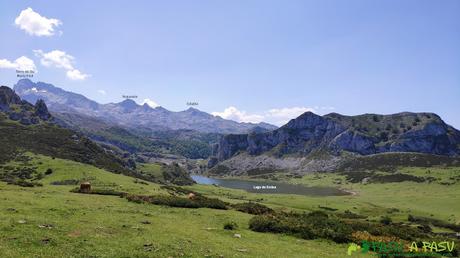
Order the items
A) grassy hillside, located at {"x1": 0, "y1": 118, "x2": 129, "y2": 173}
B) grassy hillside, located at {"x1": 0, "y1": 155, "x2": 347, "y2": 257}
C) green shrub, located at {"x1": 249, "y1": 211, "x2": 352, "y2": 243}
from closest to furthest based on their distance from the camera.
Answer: grassy hillside, located at {"x1": 0, "y1": 155, "x2": 347, "y2": 257}, green shrub, located at {"x1": 249, "y1": 211, "x2": 352, "y2": 243}, grassy hillside, located at {"x1": 0, "y1": 118, "x2": 129, "y2": 173}

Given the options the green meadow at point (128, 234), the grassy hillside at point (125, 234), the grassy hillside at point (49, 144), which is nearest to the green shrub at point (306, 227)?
the green meadow at point (128, 234)

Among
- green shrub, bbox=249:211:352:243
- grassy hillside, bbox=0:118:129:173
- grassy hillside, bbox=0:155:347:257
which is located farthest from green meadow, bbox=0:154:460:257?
grassy hillside, bbox=0:118:129:173

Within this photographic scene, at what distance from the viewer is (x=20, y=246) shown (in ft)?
70.9

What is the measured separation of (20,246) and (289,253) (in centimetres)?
1733

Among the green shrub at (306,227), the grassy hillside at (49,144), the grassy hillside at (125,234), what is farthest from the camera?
the grassy hillside at (49,144)

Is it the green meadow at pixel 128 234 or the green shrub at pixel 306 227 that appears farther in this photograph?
the green shrub at pixel 306 227

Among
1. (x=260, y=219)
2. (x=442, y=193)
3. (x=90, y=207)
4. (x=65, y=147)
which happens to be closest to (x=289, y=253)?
(x=260, y=219)

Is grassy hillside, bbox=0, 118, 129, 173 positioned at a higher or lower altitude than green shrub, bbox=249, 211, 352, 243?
higher

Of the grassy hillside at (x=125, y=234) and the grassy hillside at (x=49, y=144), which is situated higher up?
the grassy hillside at (x=49, y=144)

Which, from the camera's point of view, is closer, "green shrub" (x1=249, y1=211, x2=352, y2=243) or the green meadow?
the green meadow

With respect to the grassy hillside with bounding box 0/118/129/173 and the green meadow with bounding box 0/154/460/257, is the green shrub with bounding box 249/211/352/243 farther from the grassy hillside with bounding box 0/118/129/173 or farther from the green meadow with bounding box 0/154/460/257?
the grassy hillside with bounding box 0/118/129/173

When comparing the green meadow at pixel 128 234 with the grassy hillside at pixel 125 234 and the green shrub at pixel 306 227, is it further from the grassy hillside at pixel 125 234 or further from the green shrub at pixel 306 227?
the green shrub at pixel 306 227

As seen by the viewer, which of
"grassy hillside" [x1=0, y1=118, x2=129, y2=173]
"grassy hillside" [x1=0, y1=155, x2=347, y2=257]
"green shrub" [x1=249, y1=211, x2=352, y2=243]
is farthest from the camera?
"grassy hillside" [x1=0, y1=118, x2=129, y2=173]

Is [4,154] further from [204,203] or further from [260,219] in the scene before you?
[260,219]
